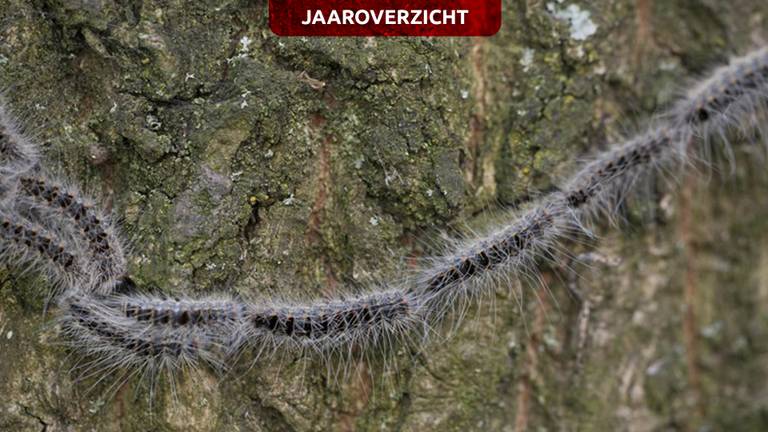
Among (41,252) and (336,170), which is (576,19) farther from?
(41,252)

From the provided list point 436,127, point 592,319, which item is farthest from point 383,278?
point 592,319

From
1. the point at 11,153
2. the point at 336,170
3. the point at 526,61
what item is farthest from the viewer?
the point at 526,61

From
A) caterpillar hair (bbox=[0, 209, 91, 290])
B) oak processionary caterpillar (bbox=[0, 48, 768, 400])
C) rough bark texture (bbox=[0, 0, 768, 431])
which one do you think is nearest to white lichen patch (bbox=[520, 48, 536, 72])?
rough bark texture (bbox=[0, 0, 768, 431])

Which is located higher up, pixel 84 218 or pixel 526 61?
pixel 526 61

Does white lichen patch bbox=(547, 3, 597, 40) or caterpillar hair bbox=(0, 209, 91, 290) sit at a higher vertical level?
white lichen patch bbox=(547, 3, 597, 40)

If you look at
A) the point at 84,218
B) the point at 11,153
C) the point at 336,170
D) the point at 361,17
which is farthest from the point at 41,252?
the point at 361,17

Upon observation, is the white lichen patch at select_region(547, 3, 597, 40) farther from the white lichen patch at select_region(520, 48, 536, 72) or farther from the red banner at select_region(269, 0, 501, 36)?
the red banner at select_region(269, 0, 501, 36)

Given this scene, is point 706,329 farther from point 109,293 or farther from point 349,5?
point 109,293
